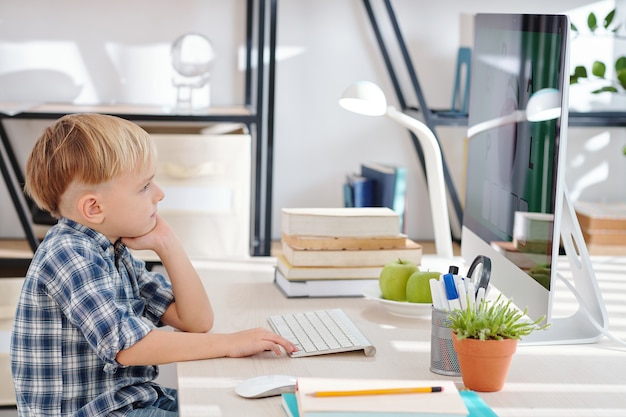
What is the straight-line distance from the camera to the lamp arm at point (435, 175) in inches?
71.2

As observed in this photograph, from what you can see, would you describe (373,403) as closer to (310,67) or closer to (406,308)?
(406,308)

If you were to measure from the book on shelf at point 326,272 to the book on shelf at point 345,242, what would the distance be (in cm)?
4

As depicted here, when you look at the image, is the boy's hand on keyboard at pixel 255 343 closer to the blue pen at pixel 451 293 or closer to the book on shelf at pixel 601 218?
the blue pen at pixel 451 293

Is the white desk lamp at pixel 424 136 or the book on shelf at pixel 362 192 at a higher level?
the white desk lamp at pixel 424 136

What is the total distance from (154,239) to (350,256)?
1.31 ft

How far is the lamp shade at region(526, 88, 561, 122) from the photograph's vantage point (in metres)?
1.18

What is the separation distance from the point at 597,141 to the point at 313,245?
149 cm

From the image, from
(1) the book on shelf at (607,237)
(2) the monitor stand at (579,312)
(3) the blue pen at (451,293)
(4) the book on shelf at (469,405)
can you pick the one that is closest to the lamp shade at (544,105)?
(2) the monitor stand at (579,312)

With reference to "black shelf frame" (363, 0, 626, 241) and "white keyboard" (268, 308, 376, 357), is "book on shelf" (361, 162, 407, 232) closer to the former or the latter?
"black shelf frame" (363, 0, 626, 241)

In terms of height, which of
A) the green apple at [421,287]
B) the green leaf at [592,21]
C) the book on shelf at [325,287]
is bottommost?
the book on shelf at [325,287]

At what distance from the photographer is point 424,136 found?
5.97 feet

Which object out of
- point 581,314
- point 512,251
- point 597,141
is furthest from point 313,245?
point 597,141

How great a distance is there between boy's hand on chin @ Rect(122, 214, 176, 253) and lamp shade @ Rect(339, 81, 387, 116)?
1.54 feet

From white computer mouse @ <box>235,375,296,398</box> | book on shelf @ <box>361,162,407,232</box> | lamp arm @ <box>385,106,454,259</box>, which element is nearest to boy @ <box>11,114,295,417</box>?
white computer mouse @ <box>235,375,296,398</box>
